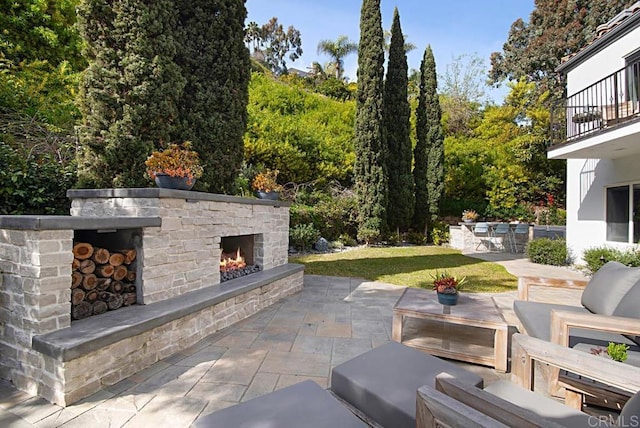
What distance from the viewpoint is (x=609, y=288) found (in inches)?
113

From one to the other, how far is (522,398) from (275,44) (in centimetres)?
3792

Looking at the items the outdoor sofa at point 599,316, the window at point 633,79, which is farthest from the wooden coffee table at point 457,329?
the window at point 633,79

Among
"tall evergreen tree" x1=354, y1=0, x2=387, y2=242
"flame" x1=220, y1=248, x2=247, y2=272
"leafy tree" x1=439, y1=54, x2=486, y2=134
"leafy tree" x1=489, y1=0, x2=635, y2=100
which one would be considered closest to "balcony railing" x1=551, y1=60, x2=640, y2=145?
"tall evergreen tree" x1=354, y1=0, x2=387, y2=242

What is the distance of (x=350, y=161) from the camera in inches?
523

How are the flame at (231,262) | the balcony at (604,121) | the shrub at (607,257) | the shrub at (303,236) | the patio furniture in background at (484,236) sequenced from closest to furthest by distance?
the flame at (231,262)
the balcony at (604,121)
the shrub at (607,257)
the shrub at (303,236)
the patio furniture in background at (484,236)

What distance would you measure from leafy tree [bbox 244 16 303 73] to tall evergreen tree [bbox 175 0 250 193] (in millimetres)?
29222

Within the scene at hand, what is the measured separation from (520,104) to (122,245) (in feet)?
60.4

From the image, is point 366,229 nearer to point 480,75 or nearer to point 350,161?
point 350,161

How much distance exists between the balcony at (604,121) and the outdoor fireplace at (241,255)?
6273mm

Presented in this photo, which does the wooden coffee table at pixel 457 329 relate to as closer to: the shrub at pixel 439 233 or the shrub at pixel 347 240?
the shrub at pixel 347 240

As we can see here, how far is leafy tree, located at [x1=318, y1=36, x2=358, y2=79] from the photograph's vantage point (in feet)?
89.8

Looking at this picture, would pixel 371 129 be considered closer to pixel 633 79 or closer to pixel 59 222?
A: pixel 633 79

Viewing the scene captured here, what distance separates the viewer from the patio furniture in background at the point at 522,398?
108 centimetres

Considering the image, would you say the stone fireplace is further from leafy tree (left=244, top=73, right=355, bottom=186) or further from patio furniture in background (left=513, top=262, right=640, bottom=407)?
leafy tree (left=244, top=73, right=355, bottom=186)
